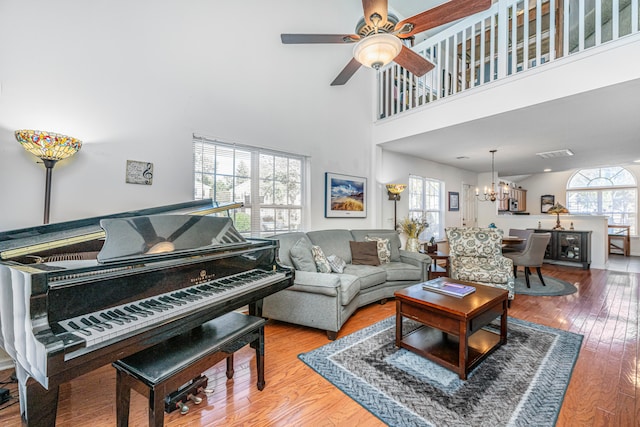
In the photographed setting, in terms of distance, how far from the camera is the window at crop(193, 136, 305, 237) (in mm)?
Result: 3068

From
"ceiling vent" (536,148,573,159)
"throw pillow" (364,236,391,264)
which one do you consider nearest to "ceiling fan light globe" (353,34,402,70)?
"throw pillow" (364,236,391,264)

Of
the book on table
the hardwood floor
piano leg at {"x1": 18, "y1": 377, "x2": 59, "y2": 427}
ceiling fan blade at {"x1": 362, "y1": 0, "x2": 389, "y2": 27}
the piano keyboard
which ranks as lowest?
the hardwood floor

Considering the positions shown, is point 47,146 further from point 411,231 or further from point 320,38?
point 411,231

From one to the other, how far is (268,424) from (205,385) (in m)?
0.50

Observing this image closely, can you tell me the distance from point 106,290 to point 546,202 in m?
11.2

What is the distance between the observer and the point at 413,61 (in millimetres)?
2363

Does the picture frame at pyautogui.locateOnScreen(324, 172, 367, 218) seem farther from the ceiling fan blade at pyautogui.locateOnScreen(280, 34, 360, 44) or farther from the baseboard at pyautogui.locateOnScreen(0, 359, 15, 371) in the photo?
the baseboard at pyautogui.locateOnScreen(0, 359, 15, 371)

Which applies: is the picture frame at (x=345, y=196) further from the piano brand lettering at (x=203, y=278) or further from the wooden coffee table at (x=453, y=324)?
the piano brand lettering at (x=203, y=278)

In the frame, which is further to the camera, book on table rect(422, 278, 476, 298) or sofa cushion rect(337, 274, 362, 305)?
sofa cushion rect(337, 274, 362, 305)

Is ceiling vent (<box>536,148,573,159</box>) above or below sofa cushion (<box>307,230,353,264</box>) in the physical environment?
above

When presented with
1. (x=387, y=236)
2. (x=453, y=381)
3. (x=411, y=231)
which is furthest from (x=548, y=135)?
(x=453, y=381)

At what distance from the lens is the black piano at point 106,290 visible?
3.28 feet

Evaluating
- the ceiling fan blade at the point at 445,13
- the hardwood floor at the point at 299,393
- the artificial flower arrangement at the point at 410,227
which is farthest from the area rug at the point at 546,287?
the ceiling fan blade at the point at 445,13

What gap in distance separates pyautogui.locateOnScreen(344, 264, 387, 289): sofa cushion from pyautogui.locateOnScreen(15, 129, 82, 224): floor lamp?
9.04 ft
